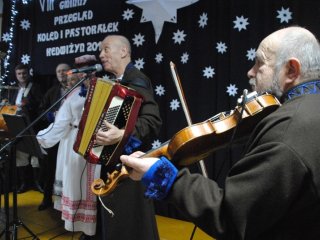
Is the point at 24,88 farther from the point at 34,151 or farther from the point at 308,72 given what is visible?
the point at 308,72

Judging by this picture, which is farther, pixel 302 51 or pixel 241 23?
pixel 241 23

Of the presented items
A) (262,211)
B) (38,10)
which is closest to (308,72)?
(262,211)

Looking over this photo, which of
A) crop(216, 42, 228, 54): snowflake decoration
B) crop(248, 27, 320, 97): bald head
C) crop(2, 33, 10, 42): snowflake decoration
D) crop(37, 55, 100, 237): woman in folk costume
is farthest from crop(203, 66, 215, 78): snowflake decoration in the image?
crop(2, 33, 10, 42): snowflake decoration

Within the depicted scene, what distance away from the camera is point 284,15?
8.64 feet

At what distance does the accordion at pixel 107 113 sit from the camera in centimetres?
180

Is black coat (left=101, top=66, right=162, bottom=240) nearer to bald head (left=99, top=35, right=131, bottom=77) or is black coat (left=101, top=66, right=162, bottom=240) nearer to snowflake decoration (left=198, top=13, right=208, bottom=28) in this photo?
bald head (left=99, top=35, right=131, bottom=77)

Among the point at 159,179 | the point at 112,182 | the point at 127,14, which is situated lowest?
the point at 112,182

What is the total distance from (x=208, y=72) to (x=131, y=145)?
1.45 m

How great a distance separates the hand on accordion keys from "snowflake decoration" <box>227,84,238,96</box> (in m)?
1.40

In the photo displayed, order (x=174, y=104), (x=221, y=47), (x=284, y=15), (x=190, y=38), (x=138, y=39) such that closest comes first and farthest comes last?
(x=284, y=15), (x=221, y=47), (x=190, y=38), (x=174, y=104), (x=138, y=39)

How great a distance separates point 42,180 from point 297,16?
3422 millimetres

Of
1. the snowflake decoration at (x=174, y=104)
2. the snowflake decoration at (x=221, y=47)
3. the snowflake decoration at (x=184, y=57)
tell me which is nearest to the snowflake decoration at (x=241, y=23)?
the snowflake decoration at (x=221, y=47)

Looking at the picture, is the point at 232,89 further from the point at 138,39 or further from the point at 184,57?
the point at 138,39

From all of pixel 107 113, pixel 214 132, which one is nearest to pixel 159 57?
pixel 107 113
